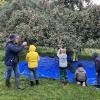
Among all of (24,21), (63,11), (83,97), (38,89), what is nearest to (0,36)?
(24,21)

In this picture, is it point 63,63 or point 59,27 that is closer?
point 63,63

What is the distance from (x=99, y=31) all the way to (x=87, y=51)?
1525 millimetres

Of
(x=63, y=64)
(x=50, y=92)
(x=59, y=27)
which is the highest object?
(x=59, y=27)

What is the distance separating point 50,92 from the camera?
30.6 feet

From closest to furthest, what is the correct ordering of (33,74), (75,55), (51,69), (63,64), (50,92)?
(50,92) → (33,74) → (63,64) → (51,69) → (75,55)

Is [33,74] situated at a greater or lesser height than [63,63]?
lesser

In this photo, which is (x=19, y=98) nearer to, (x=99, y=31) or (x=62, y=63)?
(x=62, y=63)

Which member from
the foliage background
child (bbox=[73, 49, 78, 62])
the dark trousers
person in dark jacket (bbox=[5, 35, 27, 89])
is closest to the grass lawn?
the dark trousers

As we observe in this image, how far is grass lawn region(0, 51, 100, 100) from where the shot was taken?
28.9ft

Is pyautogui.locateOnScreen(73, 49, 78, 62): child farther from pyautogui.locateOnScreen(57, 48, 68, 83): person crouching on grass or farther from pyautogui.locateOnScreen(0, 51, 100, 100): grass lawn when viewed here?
pyautogui.locateOnScreen(0, 51, 100, 100): grass lawn

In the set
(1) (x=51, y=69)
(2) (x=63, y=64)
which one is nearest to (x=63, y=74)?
(2) (x=63, y=64)

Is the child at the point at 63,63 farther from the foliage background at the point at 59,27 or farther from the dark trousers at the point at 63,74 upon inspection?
the foliage background at the point at 59,27

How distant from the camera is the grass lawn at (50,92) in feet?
28.9

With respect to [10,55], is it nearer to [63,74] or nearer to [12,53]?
[12,53]
